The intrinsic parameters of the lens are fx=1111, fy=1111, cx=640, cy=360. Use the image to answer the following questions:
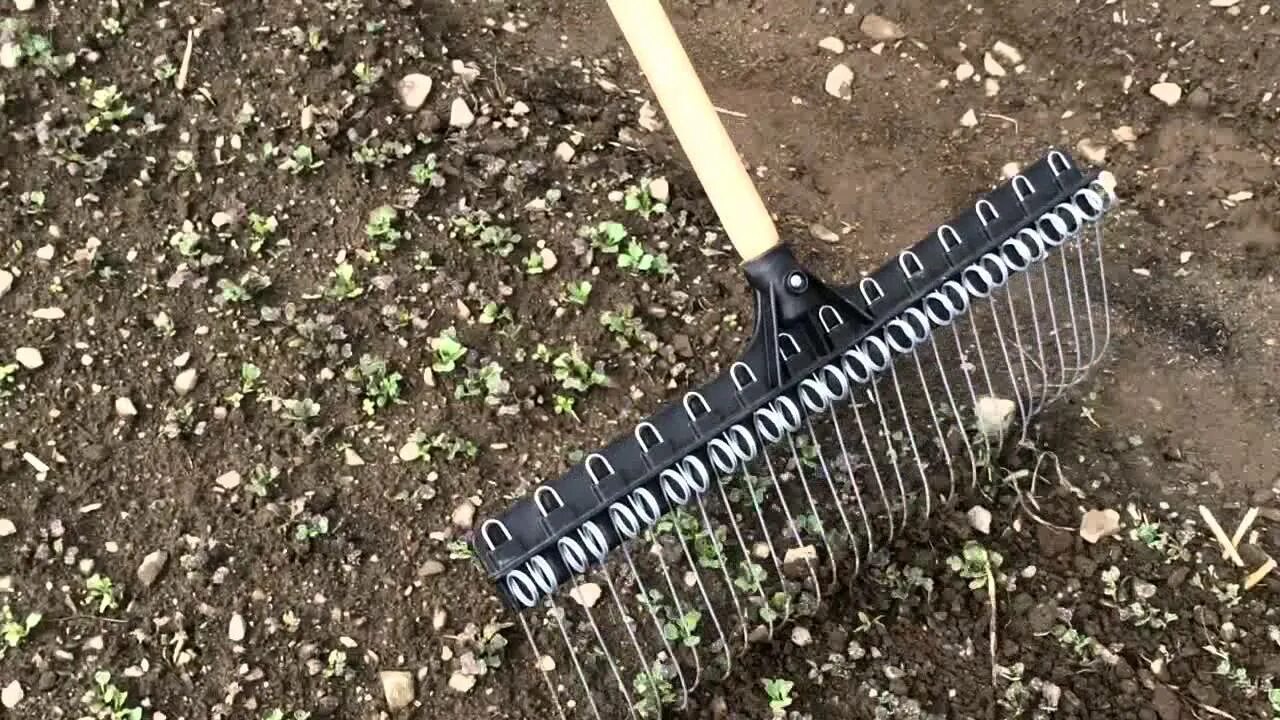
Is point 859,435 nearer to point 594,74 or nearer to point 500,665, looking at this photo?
point 500,665

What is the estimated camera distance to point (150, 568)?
185 centimetres

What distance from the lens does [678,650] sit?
6.02 feet

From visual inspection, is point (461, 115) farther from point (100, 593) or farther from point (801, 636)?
point (801, 636)

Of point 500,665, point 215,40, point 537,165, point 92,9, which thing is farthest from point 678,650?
point 92,9

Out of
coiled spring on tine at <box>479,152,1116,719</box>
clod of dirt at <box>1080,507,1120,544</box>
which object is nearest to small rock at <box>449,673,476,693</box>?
coiled spring on tine at <box>479,152,1116,719</box>

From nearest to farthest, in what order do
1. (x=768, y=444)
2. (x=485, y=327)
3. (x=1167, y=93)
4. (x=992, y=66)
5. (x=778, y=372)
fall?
(x=778, y=372) < (x=768, y=444) < (x=485, y=327) < (x=1167, y=93) < (x=992, y=66)

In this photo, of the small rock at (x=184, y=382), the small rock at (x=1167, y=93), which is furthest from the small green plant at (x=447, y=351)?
the small rock at (x=1167, y=93)

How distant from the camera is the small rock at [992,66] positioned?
7.99ft

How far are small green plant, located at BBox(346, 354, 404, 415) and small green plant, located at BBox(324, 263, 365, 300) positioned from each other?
0.44 ft

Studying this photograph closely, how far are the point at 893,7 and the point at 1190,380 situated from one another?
1.05m

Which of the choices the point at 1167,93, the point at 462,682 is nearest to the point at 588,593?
the point at 462,682

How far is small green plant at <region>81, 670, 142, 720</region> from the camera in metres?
1.76

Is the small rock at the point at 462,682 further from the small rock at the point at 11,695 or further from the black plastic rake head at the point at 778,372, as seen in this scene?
the small rock at the point at 11,695

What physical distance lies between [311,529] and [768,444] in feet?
2.58
